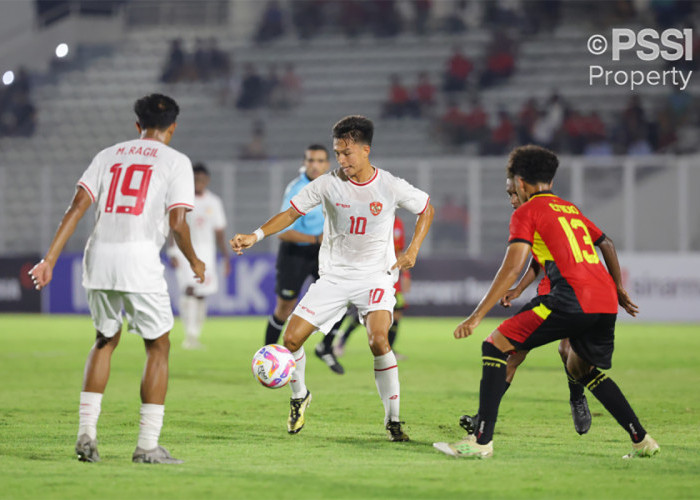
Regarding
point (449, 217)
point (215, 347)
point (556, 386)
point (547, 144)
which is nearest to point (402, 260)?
point (556, 386)

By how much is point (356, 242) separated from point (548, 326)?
70.1 inches

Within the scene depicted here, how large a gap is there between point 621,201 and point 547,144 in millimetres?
3865

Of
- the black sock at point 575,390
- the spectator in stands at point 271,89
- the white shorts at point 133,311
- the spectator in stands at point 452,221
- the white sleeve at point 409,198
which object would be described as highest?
the spectator in stands at point 271,89

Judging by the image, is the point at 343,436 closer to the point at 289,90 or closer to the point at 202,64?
the point at 289,90

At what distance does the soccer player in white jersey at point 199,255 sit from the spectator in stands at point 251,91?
14.3m

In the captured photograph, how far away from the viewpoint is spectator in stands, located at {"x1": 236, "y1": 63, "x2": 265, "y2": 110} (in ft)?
98.0

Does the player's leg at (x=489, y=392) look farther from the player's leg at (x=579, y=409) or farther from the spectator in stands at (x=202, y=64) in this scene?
the spectator in stands at (x=202, y=64)

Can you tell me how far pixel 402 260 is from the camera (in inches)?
291

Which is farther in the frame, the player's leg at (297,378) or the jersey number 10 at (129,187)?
the player's leg at (297,378)

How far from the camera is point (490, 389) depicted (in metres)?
6.57

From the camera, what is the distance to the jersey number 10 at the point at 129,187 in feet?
21.4

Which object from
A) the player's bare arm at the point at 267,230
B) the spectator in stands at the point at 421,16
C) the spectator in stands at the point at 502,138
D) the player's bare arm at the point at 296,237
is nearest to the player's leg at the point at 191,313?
the player's bare arm at the point at 296,237

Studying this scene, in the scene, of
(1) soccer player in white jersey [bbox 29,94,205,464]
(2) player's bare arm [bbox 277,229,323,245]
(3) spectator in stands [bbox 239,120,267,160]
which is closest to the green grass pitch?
(1) soccer player in white jersey [bbox 29,94,205,464]

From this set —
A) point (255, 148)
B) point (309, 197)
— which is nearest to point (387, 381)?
point (309, 197)
